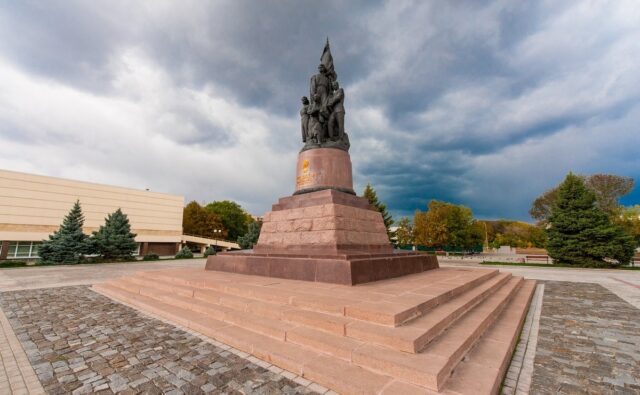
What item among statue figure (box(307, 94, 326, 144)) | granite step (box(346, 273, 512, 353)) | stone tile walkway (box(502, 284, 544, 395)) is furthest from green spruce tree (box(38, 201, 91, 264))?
stone tile walkway (box(502, 284, 544, 395))

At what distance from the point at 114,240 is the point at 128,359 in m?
24.1

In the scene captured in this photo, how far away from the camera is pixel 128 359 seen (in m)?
3.43

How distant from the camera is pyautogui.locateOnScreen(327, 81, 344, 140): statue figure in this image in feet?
33.6

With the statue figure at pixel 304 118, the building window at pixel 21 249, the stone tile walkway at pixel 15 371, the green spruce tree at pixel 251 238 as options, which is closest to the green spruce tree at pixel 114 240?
the green spruce tree at pixel 251 238

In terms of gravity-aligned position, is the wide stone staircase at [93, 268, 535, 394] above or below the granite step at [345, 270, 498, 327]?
below

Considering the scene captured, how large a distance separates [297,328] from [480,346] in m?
2.41

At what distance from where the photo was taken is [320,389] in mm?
2752

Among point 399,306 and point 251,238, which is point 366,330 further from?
point 251,238

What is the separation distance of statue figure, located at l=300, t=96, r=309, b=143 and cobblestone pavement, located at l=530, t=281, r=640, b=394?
884cm

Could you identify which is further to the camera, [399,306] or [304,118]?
[304,118]

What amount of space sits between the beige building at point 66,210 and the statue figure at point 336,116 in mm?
34990

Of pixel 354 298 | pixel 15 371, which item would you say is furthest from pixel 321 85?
pixel 15 371

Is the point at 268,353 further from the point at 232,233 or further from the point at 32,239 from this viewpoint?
the point at 232,233

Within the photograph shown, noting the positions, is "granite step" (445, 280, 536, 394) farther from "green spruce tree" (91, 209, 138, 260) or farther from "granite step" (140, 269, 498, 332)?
"green spruce tree" (91, 209, 138, 260)
